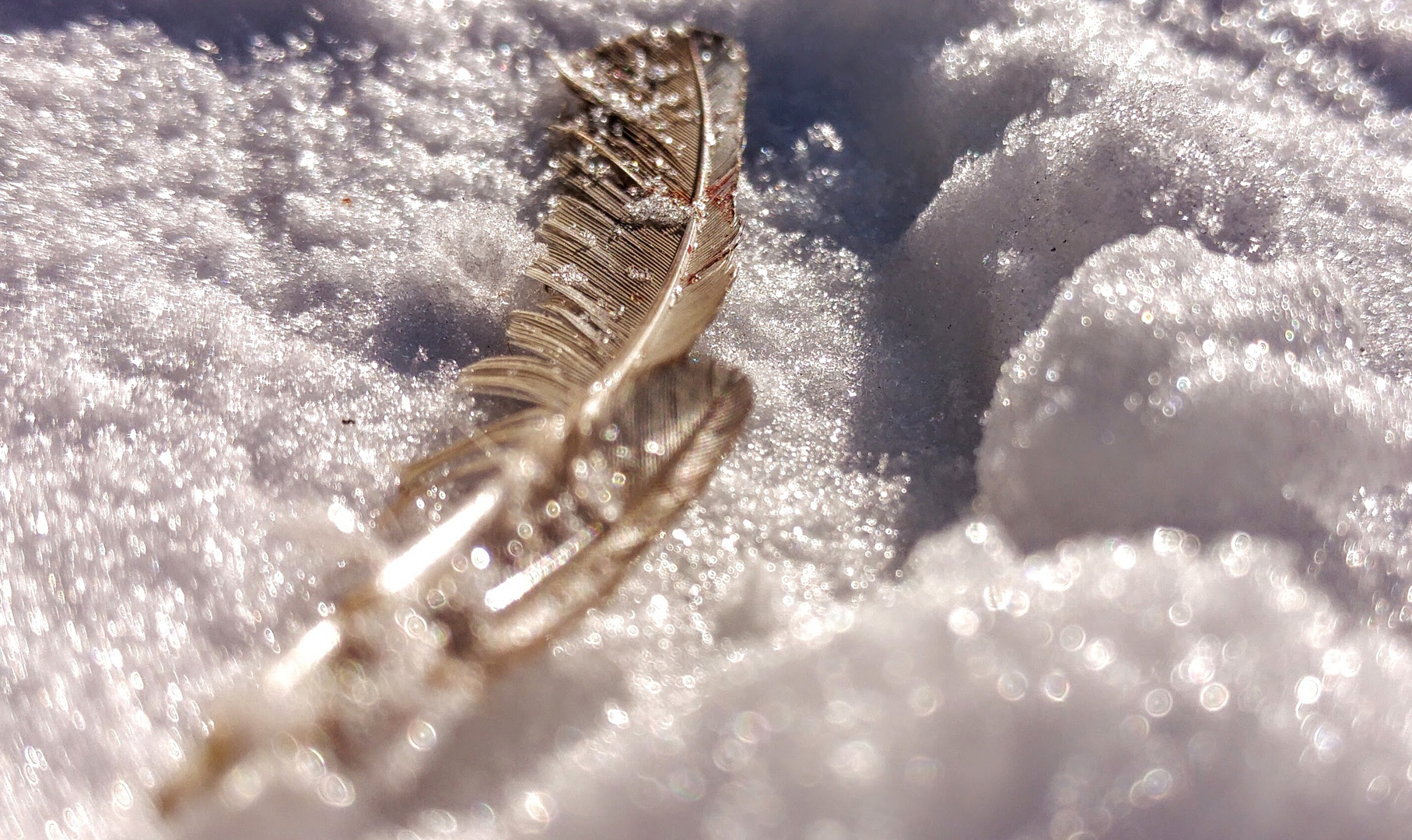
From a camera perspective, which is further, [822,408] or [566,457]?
[822,408]

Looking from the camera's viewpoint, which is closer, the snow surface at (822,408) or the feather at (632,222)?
the snow surface at (822,408)

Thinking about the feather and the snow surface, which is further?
the feather

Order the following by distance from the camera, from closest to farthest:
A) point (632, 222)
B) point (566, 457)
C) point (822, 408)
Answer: point (566, 457) < point (822, 408) < point (632, 222)

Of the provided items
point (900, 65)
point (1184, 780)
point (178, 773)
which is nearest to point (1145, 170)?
point (900, 65)

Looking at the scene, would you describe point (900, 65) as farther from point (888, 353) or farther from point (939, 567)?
point (939, 567)

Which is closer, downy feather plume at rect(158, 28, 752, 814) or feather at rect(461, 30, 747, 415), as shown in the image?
downy feather plume at rect(158, 28, 752, 814)
